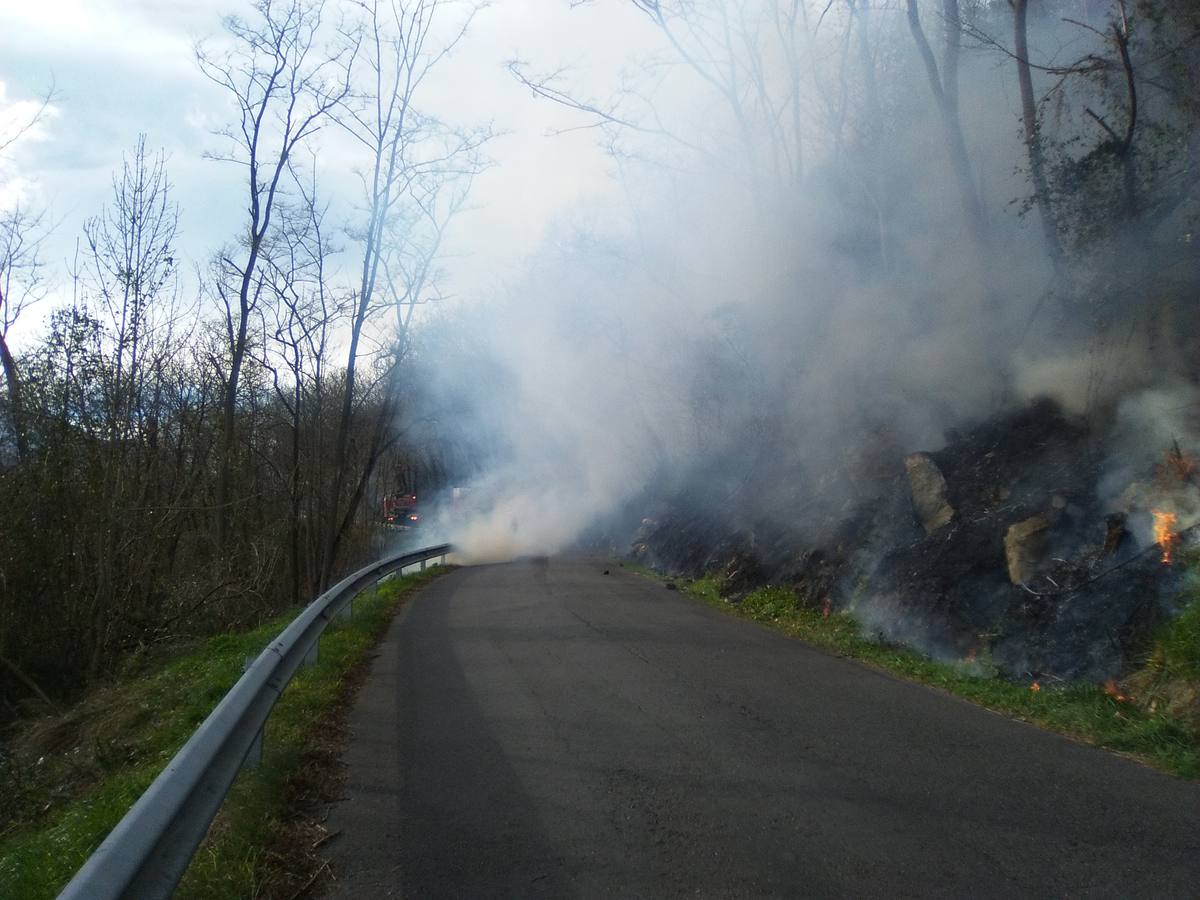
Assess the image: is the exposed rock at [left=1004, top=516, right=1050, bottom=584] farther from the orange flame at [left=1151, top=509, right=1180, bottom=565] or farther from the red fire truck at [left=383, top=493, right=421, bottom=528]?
the red fire truck at [left=383, top=493, right=421, bottom=528]

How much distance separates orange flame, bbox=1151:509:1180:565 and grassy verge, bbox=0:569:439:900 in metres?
5.98

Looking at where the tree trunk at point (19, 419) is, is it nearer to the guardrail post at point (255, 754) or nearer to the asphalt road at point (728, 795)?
the asphalt road at point (728, 795)

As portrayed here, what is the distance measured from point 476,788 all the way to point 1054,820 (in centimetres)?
264

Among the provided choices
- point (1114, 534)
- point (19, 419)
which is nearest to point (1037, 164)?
point (1114, 534)

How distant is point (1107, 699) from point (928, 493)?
4.41 m

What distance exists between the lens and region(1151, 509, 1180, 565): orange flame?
6.52m

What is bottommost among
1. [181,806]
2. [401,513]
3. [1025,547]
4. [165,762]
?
[165,762]

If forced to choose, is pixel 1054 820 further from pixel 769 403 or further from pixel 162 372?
pixel 162 372

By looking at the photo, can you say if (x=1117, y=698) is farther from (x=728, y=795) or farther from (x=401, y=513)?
(x=401, y=513)

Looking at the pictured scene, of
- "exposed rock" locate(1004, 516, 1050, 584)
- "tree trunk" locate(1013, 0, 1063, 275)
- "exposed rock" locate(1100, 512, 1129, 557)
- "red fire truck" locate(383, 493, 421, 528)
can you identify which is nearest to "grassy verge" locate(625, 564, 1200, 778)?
"exposed rock" locate(1004, 516, 1050, 584)

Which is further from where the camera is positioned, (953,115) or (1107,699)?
(953,115)

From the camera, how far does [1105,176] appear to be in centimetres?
1017

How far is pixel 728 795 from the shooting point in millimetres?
4305

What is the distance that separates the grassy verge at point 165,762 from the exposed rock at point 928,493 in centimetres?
607
